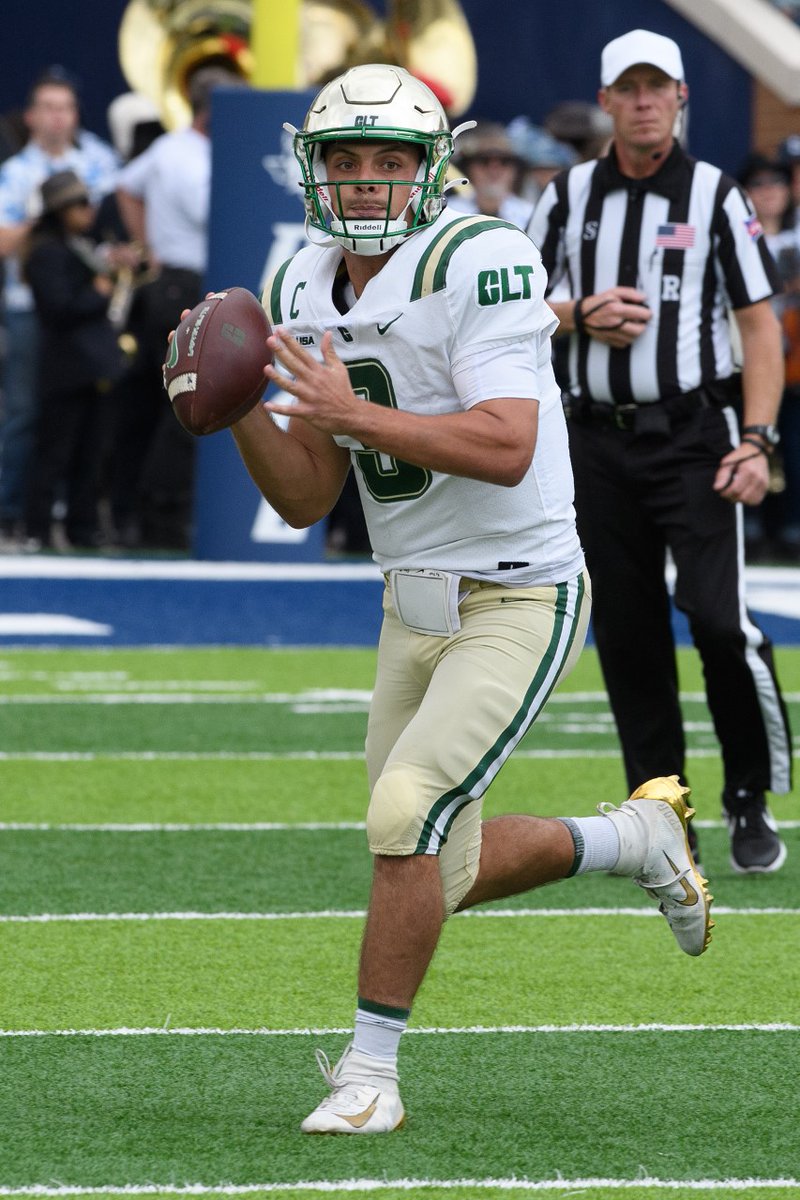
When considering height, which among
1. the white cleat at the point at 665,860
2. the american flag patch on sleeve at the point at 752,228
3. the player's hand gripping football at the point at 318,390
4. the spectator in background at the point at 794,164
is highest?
the spectator in background at the point at 794,164

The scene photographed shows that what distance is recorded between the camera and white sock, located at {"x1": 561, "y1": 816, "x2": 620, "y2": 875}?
12.5 feet

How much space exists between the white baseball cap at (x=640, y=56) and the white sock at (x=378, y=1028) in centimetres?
259

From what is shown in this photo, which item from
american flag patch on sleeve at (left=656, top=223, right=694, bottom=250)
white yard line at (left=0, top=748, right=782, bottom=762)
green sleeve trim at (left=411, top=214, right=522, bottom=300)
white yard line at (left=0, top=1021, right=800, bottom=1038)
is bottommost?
white yard line at (left=0, top=748, right=782, bottom=762)

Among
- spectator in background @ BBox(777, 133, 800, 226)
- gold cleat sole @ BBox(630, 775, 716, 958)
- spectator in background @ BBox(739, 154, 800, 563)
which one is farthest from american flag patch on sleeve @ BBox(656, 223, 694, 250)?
spectator in background @ BBox(777, 133, 800, 226)

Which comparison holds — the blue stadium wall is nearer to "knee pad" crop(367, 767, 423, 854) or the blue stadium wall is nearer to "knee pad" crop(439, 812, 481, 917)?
"knee pad" crop(439, 812, 481, 917)

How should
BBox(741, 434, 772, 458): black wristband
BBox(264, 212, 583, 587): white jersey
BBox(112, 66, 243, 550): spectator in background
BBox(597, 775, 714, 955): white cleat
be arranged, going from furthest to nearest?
BBox(112, 66, 243, 550): spectator in background, BBox(741, 434, 772, 458): black wristband, BBox(597, 775, 714, 955): white cleat, BBox(264, 212, 583, 587): white jersey

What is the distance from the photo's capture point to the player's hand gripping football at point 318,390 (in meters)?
3.28

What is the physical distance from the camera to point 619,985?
4.34 meters

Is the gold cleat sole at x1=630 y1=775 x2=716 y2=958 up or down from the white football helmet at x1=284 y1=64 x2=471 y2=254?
down

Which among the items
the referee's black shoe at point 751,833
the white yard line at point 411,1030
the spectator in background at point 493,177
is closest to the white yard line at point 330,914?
the referee's black shoe at point 751,833

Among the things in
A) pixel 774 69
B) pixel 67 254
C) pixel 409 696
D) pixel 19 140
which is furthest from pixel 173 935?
pixel 774 69

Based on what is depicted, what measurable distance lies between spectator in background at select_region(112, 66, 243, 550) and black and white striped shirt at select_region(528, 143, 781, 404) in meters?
6.65

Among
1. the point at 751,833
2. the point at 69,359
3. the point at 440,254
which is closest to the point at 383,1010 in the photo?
the point at 440,254

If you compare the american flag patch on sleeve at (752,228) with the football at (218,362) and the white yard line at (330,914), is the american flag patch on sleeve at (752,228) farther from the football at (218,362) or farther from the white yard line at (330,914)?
the football at (218,362)
